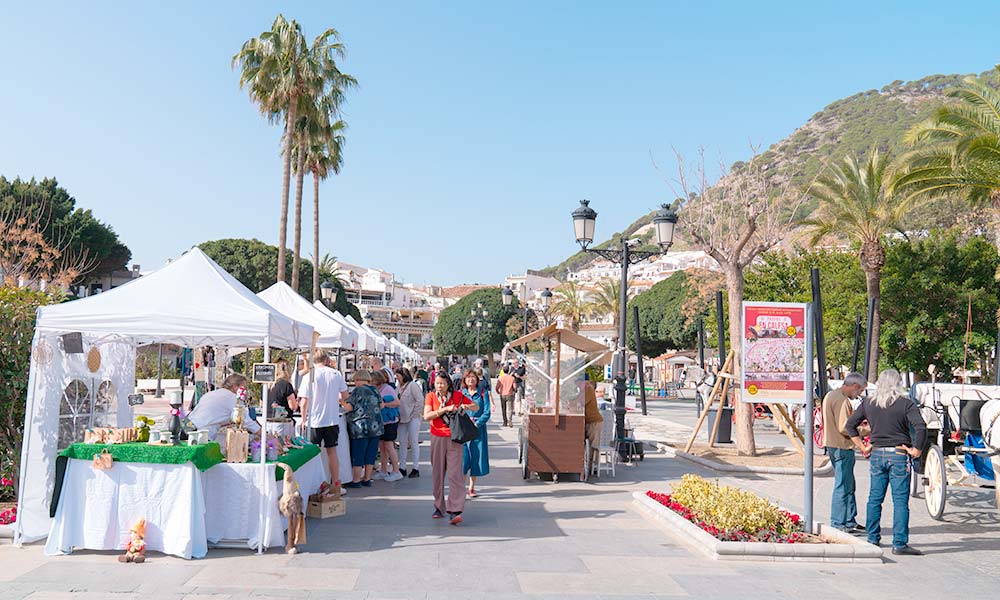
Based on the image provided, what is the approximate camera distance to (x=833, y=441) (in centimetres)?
864

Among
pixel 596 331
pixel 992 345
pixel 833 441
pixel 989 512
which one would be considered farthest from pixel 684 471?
pixel 596 331

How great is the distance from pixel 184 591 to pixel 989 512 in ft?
31.4

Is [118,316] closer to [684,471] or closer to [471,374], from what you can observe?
[471,374]

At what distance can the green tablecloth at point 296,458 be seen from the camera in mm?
7653

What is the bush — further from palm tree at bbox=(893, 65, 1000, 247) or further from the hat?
palm tree at bbox=(893, 65, 1000, 247)

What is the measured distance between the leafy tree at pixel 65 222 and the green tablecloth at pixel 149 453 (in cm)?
4282

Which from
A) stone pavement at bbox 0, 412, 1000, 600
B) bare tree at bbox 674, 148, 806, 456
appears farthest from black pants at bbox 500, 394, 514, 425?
stone pavement at bbox 0, 412, 1000, 600

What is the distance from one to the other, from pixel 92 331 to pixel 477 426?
4.38 metres

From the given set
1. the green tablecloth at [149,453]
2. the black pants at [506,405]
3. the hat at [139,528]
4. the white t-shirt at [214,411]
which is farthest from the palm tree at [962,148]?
the hat at [139,528]

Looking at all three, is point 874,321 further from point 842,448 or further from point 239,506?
point 239,506

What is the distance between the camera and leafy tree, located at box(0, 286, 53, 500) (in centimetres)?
884

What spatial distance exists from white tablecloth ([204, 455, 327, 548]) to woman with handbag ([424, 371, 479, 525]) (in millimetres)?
1952

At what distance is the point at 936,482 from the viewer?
31.8 feet

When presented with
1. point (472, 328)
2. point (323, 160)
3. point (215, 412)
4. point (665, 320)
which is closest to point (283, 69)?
point (323, 160)
